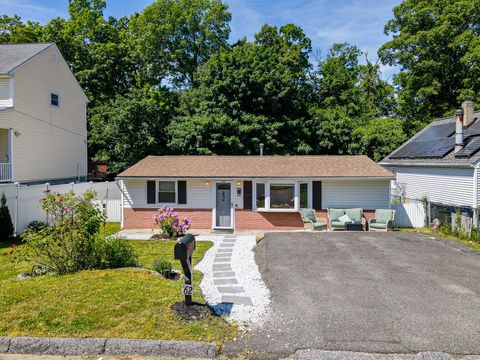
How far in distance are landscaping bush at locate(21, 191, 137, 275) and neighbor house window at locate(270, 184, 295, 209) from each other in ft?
28.0

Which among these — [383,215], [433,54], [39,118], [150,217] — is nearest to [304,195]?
[383,215]

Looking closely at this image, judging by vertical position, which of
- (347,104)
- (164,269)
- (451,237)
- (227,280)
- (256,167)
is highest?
(347,104)

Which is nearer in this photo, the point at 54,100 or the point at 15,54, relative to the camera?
the point at 15,54

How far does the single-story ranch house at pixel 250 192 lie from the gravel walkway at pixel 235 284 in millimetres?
3092

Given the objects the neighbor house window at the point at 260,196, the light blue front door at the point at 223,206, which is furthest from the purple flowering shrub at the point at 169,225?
the neighbor house window at the point at 260,196

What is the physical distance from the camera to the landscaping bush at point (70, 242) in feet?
24.6

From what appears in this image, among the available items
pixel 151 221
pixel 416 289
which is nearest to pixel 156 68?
pixel 151 221

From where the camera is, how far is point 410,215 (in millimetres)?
15758

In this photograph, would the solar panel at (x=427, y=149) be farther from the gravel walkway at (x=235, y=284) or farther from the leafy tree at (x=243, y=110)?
the gravel walkway at (x=235, y=284)

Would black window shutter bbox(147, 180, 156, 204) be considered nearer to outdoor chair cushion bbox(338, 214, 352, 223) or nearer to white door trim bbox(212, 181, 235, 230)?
white door trim bbox(212, 181, 235, 230)

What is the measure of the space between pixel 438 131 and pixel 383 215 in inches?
356

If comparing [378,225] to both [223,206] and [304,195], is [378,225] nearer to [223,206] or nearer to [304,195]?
[304,195]

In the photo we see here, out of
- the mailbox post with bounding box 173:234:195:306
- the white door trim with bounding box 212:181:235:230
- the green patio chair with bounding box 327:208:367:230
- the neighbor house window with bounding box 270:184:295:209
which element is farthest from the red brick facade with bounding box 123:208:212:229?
the mailbox post with bounding box 173:234:195:306

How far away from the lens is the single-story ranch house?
15289 millimetres
